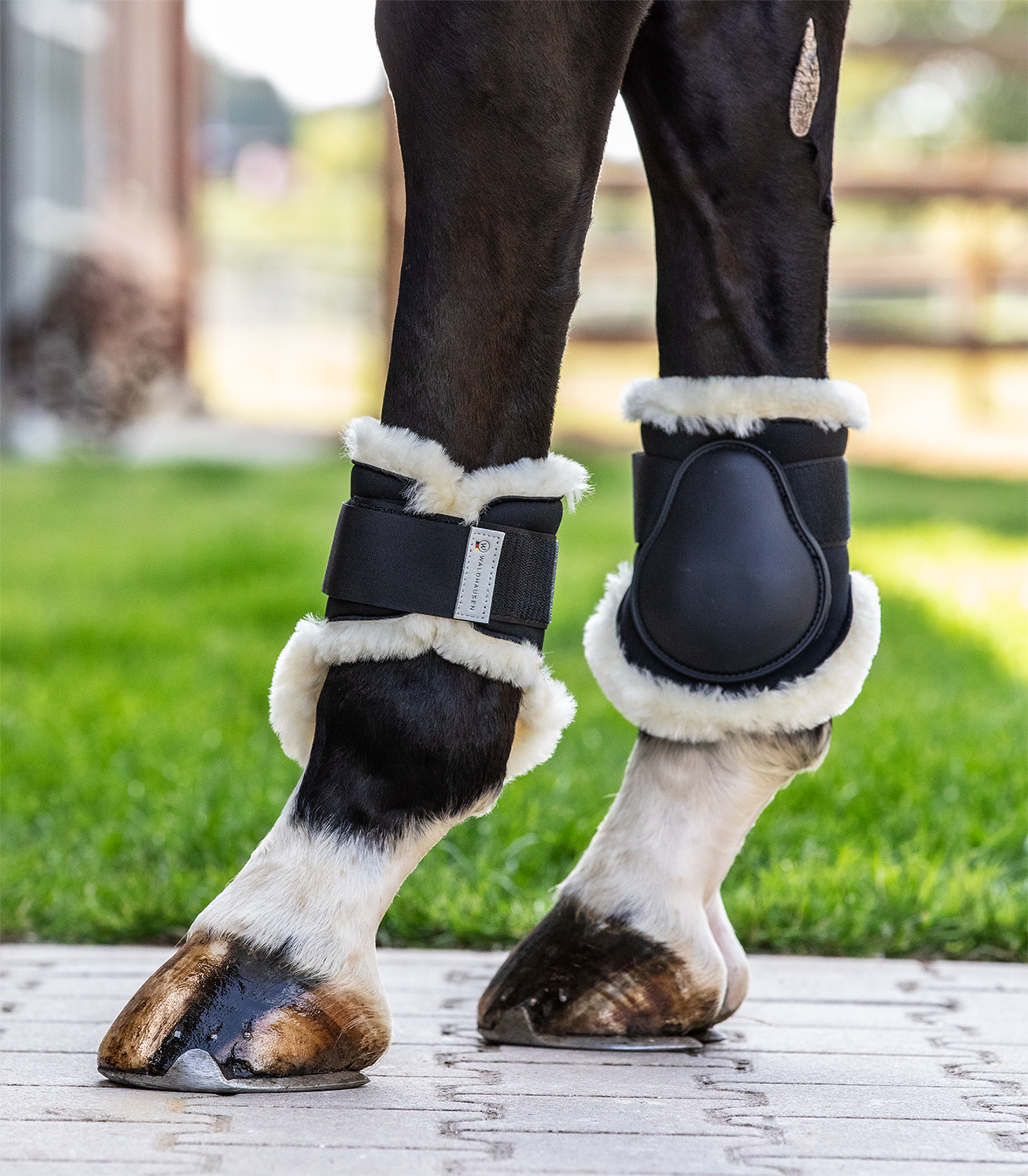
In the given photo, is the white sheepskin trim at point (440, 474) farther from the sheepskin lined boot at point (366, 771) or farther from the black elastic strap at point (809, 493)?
the black elastic strap at point (809, 493)

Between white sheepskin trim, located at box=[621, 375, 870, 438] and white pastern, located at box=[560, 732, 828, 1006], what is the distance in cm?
28

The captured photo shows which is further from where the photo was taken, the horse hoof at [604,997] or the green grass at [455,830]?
the green grass at [455,830]

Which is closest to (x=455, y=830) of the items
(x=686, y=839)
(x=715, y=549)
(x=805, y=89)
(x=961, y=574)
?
(x=686, y=839)

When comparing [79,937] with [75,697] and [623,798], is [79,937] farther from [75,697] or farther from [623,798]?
[75,697]

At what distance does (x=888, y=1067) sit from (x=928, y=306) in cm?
1179

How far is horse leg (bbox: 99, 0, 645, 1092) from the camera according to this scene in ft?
3.75

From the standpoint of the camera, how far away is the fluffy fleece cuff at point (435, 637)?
117cm

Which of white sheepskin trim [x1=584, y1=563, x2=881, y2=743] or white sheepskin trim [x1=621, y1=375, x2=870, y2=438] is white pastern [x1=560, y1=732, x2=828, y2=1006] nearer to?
white sheepskin trim [x1=584, y1=563, x2=881, y2=743]

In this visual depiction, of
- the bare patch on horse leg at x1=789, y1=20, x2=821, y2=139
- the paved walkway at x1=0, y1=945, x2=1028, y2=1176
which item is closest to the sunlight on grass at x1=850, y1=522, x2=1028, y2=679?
the paved walkway at x1=0, y1=945, x2=1028, y2=1176

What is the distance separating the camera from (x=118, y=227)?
8.29 metres

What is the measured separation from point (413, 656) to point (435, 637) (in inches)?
0.9

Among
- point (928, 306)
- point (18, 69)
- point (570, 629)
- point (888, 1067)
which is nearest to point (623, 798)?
point (888, 1067)

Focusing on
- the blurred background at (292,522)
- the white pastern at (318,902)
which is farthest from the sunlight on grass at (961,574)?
the white pastern at (318,902)

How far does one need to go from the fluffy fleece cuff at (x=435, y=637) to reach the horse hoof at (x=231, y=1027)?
190 mm
